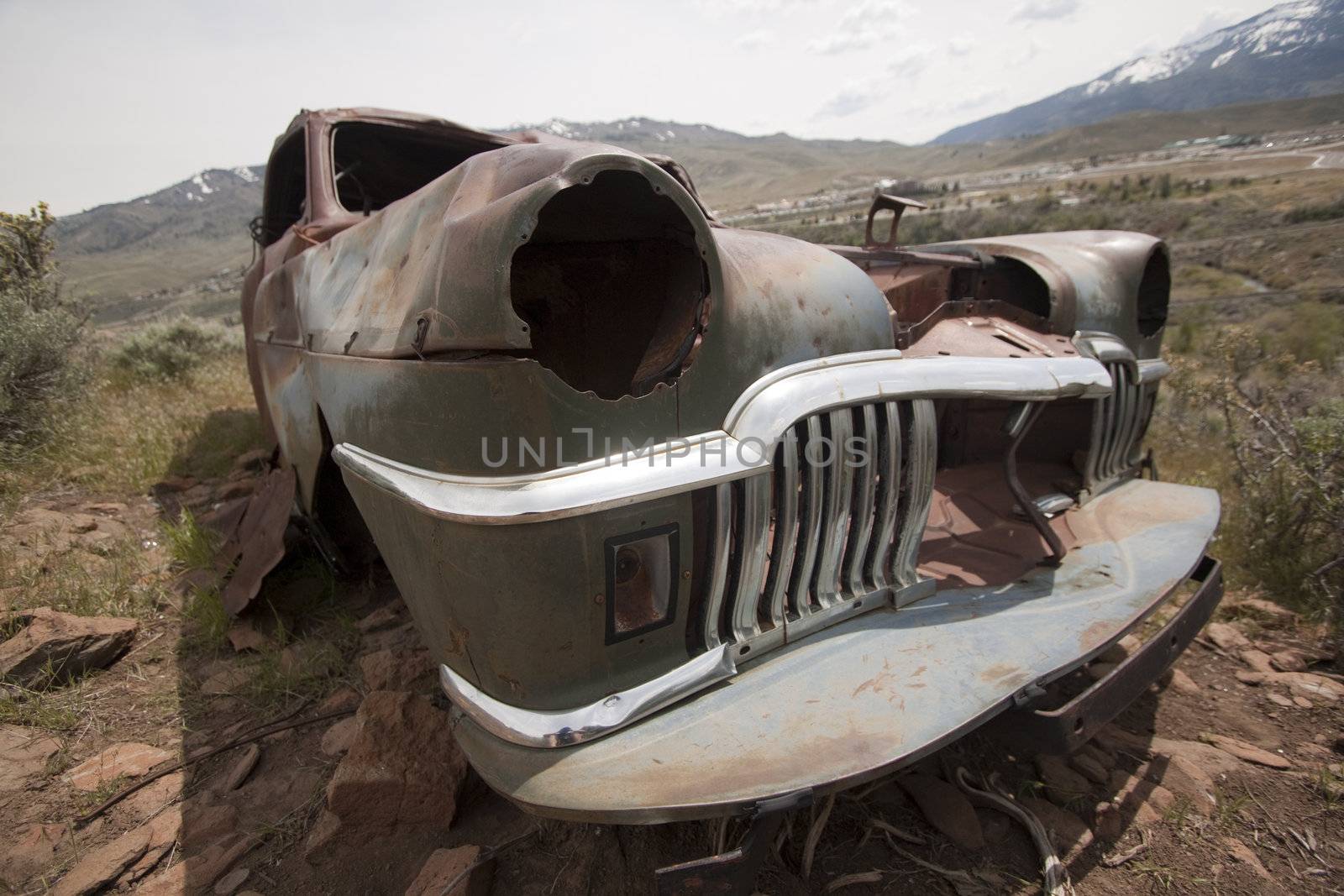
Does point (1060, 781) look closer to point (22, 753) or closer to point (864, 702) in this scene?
point (864, 702)

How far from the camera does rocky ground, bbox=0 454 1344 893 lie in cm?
174

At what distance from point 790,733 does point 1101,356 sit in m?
1.99

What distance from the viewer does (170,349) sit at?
7.65m

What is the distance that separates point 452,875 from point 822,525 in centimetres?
123

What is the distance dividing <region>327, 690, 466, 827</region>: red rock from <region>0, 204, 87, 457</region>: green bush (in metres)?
4.10

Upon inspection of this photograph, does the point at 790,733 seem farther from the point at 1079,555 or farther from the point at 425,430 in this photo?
the point at 1079,555

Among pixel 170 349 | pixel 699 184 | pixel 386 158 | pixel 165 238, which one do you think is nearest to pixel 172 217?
pixel 165 238

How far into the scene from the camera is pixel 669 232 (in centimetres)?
160

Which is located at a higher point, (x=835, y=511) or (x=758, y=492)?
(x=758, y=492)

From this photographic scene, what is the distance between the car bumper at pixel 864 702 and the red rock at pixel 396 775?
0.42 meters

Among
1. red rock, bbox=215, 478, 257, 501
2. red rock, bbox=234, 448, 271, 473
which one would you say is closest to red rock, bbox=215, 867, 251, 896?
red rock, bbox=215, 478, 257, 501

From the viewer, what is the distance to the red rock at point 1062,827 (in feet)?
6.03

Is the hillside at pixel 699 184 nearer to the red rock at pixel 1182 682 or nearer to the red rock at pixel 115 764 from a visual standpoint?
the red rock at pixel 115 764

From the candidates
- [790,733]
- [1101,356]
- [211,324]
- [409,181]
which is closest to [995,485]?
[1101,356]
